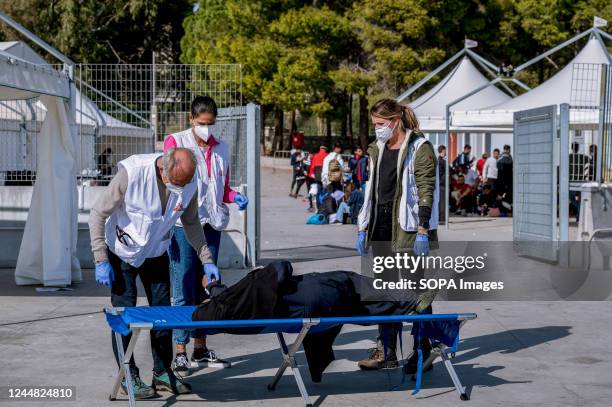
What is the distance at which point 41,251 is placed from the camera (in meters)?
10.9

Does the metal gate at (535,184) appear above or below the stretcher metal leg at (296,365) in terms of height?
above

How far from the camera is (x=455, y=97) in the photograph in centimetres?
2320

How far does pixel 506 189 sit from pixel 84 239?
13.1 metres

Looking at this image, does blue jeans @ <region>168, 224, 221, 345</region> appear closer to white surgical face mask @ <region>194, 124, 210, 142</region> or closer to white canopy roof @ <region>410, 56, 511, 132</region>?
white surgical face mask @ <region>194, 124, 210, 142</region>

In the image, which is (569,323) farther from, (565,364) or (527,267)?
(527,267)

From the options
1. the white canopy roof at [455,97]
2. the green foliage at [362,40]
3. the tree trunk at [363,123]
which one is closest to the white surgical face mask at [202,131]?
the white canopy roof at [455,97]

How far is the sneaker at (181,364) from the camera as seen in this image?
23.0 feet

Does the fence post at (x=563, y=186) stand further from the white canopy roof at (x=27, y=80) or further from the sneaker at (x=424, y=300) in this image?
the sneaker at (x=424, y=300)

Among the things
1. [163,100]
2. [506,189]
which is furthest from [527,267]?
[506,189]

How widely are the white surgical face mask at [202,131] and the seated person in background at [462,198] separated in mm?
16423

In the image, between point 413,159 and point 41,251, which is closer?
point 413,159

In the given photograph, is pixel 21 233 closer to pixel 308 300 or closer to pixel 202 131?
pixel 202 131

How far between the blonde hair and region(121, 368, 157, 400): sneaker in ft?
8.06

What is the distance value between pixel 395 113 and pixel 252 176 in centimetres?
560
